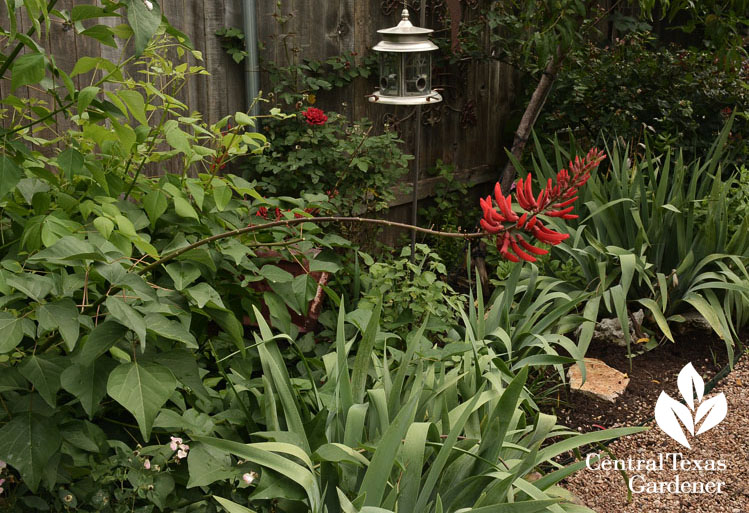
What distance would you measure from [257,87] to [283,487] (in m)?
2.39

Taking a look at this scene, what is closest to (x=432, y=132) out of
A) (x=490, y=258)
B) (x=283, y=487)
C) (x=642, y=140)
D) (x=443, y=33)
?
(x=443, y=33)

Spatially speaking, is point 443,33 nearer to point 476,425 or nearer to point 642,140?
point 642,140

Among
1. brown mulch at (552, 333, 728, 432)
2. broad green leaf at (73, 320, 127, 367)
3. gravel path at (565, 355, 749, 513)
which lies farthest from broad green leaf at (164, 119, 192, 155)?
brown mulch at (552, 333, 728, 432)

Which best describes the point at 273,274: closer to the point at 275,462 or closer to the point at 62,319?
the point at 275,462

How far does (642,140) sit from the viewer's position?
5172mm

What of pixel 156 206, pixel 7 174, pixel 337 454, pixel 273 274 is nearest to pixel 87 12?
pixel 7 174

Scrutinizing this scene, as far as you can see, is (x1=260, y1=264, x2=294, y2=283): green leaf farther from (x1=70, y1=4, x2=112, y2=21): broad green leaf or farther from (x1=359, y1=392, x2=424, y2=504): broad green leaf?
(x1=70, y1=4, x2=112, y2=21): broad green leaf

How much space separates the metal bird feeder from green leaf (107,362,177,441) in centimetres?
201

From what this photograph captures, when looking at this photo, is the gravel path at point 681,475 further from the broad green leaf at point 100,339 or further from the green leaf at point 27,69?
the green leaf at point 27,69

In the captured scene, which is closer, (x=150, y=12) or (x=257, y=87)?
(x=150, y=12)

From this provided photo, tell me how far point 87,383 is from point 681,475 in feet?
7.14

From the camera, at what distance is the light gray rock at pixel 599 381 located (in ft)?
10.9

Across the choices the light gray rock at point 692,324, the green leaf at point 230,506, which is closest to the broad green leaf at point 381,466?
the green leaf at point 230,506

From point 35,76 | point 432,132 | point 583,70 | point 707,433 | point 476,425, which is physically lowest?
point 707,433
